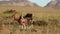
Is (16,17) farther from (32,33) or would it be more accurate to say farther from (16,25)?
(32,33)

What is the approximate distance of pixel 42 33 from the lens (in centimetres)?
1430

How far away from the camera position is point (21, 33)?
1372cm

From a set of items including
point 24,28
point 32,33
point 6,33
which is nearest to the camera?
point 6,33

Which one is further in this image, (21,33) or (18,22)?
(18,22)

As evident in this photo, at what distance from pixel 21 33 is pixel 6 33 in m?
0.95

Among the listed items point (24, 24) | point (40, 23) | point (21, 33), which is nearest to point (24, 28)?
point (24, 24)

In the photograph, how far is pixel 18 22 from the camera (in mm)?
17219

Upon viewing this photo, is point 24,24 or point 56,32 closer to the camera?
point 56,32

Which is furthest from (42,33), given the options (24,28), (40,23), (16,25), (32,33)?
(40,23)

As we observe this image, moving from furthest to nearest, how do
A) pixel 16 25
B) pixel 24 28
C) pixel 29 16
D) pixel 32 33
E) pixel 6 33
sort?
pixel 29 16 < pixel 16 25 < pixel 24 28 < pixel 32 33 < pixel 6 33

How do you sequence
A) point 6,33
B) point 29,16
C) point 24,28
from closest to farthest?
point 6,33
point 24,28
point 29,16

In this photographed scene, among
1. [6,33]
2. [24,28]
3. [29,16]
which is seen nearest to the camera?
[6,33]

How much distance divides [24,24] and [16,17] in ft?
4.15

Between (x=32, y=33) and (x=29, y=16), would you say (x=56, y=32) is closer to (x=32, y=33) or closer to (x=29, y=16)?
→ (x=32, y=33)
